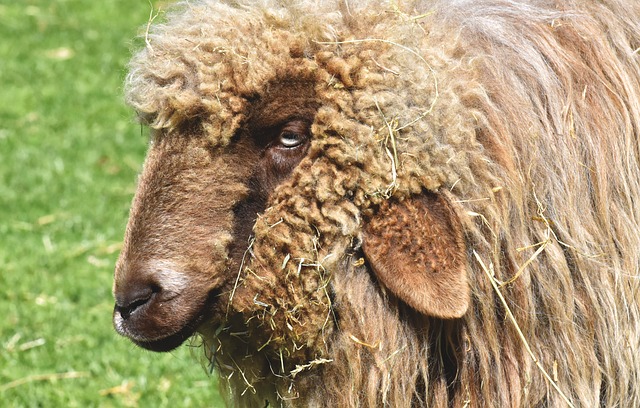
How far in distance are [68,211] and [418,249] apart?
4.55m

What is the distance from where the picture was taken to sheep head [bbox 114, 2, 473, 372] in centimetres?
274

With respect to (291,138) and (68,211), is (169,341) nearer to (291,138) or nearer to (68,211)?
(291,138)

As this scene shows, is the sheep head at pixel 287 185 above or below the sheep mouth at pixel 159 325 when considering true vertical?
above

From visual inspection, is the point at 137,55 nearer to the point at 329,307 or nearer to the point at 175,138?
the point at 175,138

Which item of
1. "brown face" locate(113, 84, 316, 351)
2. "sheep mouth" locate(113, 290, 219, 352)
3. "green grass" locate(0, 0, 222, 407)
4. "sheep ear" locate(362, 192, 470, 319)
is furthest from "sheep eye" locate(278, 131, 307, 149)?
"green grass" locate(0, 0, 222, 407)

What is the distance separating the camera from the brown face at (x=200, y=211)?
9.12 ft

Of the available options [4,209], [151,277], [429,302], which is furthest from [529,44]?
[4,209]

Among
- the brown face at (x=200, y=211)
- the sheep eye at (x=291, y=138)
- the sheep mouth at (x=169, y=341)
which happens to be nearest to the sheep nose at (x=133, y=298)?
the brown face at (x=200, y=211)

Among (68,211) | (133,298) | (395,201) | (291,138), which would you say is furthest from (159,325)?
(68,211)

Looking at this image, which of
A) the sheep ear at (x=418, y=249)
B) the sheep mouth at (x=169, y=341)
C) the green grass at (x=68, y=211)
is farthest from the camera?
the green grass at (x=68, y=211)

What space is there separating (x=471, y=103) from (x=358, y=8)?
1.43ft

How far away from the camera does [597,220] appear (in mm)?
2889

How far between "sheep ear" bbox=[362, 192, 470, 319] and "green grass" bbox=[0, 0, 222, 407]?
952 mm

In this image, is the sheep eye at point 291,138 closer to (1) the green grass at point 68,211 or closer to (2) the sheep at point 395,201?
(2) the sheep at point 395,201
